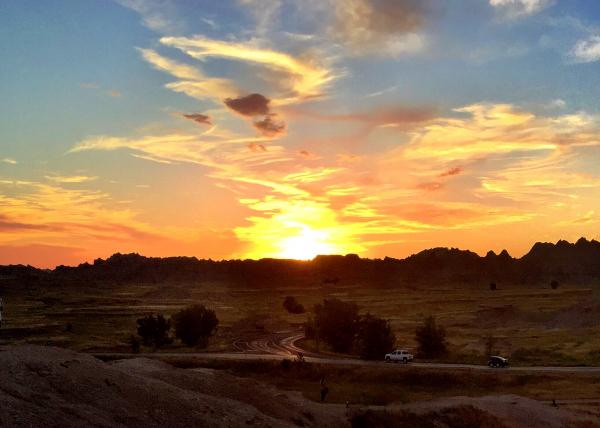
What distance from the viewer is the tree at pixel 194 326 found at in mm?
91688

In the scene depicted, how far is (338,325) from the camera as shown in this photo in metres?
87.2

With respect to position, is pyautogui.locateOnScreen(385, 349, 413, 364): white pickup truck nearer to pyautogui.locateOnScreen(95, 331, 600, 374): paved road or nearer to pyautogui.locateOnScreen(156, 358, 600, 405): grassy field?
pyautogui.locateOnScreen(95, 331, 600, 374): paved road

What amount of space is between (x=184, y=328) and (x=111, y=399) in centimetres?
6620

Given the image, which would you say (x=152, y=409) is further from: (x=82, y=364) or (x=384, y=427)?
(x=384, y=427)

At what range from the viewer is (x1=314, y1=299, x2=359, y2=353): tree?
86.5 metres

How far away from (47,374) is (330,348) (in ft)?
212

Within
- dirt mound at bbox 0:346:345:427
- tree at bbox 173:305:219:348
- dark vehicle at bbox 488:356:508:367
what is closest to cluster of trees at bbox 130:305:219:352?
tree at bbox 173:305:219:348

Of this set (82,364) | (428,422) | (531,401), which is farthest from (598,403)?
(82,364)

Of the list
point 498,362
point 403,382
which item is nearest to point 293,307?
point 498,362

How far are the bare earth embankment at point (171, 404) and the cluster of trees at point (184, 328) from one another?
148 ft

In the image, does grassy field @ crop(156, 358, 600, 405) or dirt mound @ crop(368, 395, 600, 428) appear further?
grassy field @ crop(156, 358, 600, 405)

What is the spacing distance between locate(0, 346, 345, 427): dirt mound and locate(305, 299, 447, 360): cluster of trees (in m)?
39.3

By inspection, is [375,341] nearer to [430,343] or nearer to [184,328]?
[430,343]

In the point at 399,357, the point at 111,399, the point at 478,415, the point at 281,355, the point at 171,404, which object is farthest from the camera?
the point at 281,355
